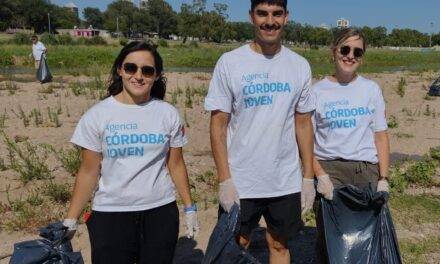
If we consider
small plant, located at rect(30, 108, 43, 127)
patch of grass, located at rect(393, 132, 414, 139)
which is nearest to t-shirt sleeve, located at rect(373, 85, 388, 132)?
patch of grass, located at rect(393, 132, 414, 139)

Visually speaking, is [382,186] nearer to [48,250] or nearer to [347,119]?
[347,119]

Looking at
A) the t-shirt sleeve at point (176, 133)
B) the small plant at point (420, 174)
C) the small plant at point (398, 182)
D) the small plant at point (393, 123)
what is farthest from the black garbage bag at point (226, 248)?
the small plant at point (393, 123)

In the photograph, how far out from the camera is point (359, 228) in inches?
112

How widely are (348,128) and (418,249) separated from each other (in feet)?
4.90

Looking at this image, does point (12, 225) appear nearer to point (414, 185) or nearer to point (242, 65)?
point (242, 65)

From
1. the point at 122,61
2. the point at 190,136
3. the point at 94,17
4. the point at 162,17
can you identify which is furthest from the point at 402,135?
the point at 94,17

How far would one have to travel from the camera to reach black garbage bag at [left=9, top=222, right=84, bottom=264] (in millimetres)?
2096

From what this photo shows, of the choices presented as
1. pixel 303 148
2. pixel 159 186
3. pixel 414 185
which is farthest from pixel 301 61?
pixel 414 185

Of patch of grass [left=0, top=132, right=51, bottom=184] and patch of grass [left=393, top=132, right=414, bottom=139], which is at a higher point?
patch of grass [left=0, top=132, right=51, bottom=184]

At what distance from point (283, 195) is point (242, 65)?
714 mm

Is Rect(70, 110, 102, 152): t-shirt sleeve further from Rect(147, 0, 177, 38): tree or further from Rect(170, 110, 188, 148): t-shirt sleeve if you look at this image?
Rect(147, 0, 177, 38): tree

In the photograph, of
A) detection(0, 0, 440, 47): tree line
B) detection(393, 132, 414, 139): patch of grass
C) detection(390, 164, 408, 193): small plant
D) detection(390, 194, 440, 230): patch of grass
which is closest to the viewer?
detection(390, 194, 440, 230): patch of grass

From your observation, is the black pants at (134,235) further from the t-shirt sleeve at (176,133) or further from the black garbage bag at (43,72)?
the black garbage bag at (43,72)

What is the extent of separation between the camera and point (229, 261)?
2.31m
